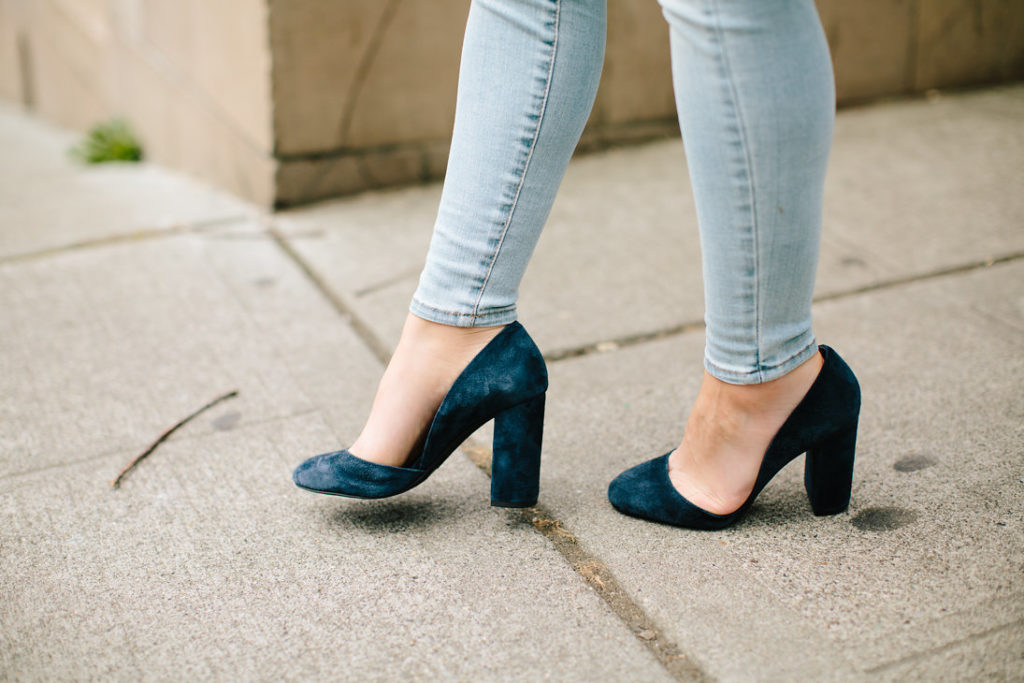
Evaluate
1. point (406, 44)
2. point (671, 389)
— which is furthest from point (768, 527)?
point (406, 44)

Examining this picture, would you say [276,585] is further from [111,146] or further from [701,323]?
[111,146]

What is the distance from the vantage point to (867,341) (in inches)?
72.6

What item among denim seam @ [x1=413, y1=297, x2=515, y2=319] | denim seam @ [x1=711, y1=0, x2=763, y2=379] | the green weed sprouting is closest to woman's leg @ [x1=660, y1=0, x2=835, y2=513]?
denim seam @ [x1=711, y1=0, x2=763, y2=379]

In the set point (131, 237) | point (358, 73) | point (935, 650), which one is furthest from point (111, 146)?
point (935, 650)

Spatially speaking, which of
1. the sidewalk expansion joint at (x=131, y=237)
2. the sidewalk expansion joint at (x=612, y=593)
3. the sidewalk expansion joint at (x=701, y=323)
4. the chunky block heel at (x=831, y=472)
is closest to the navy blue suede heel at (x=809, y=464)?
the chunky block heel at (x=831, y=472)

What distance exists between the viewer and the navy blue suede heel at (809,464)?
1.21m

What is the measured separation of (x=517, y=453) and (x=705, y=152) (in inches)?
19.7

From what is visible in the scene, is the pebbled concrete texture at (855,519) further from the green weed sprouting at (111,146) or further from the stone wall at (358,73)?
the green weed sprouting at (111,146)

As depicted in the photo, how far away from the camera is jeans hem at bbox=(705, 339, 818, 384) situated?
116 centimetres

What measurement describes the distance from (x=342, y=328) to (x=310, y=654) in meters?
1.00

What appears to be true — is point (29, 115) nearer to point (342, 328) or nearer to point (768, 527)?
point (342, 328)

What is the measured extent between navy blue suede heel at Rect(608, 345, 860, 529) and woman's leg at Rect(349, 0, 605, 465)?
Answer: 1.03 feet

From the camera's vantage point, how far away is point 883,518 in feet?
4.25

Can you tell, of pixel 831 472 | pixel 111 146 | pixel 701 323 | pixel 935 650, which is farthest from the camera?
pixel 111 146
